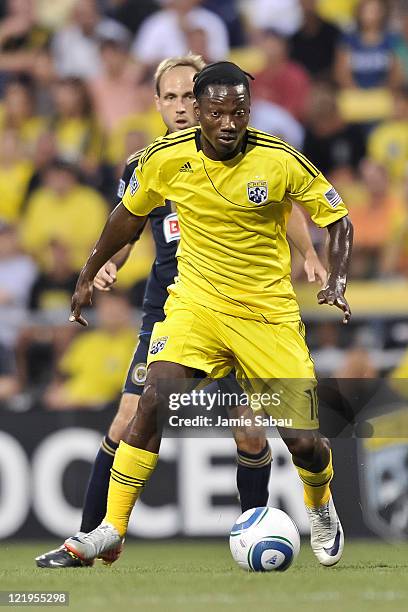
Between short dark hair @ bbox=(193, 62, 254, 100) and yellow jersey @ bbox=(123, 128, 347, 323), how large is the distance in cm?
26

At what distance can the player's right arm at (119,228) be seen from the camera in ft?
18.8

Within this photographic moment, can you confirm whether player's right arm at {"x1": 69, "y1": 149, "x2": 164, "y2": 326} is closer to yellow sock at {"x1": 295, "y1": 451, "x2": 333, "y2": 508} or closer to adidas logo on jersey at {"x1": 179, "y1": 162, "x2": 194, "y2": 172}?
adidas logo on jersey at {"x1": 179, "y1": 162, "x2": 194, "y2": 172}

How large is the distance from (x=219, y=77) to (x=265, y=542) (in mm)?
2073

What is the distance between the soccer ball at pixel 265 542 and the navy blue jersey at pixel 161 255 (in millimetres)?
1379

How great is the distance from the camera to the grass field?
4.34 metres

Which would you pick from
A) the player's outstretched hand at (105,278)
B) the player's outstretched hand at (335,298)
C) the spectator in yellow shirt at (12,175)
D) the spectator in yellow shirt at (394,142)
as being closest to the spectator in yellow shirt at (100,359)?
the spectator in yellow shirt at (12,175)

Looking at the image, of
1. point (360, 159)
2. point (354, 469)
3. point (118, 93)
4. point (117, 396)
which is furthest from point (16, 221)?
point (354, 469)

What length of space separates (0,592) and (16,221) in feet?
23.6

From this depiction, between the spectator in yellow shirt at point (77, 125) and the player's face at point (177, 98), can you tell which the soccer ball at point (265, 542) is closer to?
the player's face at point (177, 98)

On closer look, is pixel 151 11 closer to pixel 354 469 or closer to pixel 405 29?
pixel 405 29

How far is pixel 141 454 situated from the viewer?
18.0ft

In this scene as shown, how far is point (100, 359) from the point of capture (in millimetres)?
10188

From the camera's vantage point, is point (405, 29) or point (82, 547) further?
point (405, 29)

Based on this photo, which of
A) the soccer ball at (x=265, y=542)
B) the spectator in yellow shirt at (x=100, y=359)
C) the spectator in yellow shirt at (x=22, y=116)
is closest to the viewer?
the soccer ball at (x=265, y=542)
